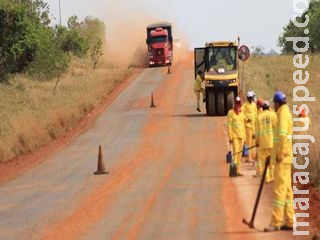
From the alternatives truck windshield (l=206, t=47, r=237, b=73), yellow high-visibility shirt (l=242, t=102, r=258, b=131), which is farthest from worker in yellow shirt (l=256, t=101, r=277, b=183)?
→ truck windshield (l=206, t=47, r=237, b=73)

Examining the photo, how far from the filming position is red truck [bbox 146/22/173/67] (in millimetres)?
60688

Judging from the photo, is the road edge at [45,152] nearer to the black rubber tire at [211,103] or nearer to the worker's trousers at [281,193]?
the black rubber tire at [211,103]

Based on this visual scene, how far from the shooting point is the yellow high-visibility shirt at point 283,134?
1152 centimetres

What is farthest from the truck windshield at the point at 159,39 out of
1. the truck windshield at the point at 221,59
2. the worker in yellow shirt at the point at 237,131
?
the worker in yellow shirt at the point at 237,131

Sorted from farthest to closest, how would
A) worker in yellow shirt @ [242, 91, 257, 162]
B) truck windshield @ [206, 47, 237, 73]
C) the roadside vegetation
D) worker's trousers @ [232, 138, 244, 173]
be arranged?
1. truck windshield @ [206, 47, 237, 73]
2. the roadside vegetation
3. worker in yellow shirt @ [242, 91, 257, 162]
4. worker's trousers @ [232, 138, 244, 173]

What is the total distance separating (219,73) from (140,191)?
16.5 metres

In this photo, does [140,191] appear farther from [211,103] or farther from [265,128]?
[211,103]

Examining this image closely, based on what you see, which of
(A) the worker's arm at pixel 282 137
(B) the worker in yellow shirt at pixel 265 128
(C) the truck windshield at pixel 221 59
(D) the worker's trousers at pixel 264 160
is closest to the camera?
(A) the worker's arm at pixel 282 137

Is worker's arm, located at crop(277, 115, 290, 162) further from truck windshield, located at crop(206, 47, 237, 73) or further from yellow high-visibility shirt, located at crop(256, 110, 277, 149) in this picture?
truck windshield, located at crop(206, 47, 237, 73)

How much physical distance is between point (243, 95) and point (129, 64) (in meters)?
30.0

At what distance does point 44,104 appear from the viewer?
1588 inches

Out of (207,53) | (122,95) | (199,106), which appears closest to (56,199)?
(207,53)

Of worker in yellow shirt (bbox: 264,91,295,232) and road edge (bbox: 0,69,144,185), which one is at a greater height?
worker in yellow shirt (bbox: 264,91,295,232)

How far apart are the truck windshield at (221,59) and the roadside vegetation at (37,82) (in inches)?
288
